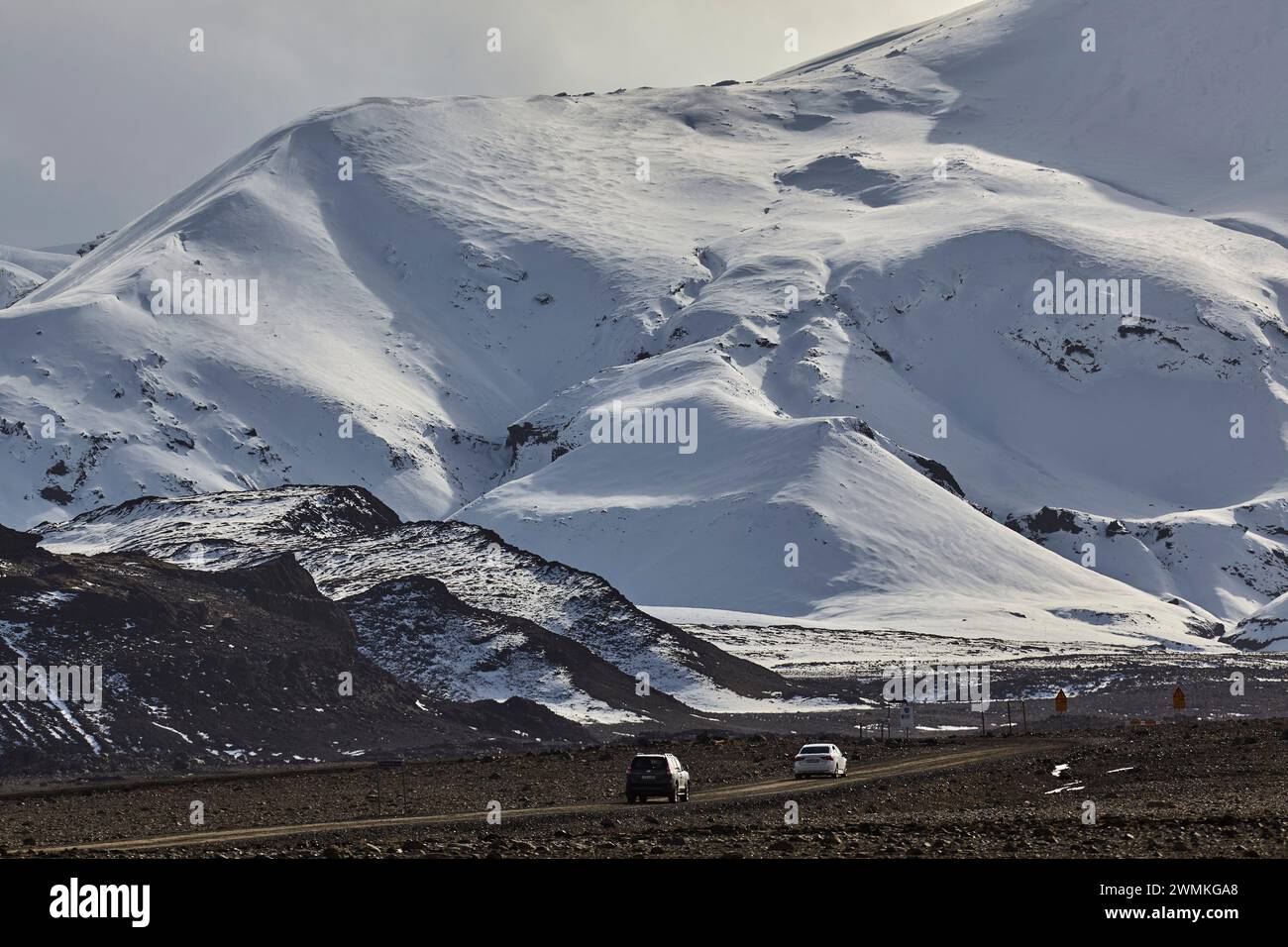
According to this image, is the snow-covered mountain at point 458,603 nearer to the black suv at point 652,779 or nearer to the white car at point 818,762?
the white car at point 818,762

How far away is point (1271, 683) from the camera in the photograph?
14988 centimetres

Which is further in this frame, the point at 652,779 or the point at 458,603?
the point at 458,603

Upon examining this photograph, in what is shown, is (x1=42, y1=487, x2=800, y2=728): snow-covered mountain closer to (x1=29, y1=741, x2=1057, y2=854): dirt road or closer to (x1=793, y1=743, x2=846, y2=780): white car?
(x1=29, y1=741, x2=1057, y2=854): dirt road

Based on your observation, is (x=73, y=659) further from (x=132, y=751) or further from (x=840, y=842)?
(x=840, y=842)

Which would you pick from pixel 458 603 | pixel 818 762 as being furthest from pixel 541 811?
pixel 458 603

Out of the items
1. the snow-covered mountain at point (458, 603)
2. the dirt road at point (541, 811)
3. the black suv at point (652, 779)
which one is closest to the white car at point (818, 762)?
the dirt road at point (541, 811)

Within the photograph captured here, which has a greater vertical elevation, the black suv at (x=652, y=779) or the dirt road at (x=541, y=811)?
the black suv at (x=652, y=779)

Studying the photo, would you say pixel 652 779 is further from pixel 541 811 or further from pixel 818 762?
pixel 818 762

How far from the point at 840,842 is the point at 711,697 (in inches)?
3462

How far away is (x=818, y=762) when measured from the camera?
56.3 metres

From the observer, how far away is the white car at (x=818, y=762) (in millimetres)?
56188

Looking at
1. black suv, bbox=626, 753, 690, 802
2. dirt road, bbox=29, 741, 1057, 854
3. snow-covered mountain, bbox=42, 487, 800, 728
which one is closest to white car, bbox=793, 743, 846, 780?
dirt road, bbox=29, 741, 1057, 854

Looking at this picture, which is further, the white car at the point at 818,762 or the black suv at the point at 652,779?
the white car at the point at 818,762
